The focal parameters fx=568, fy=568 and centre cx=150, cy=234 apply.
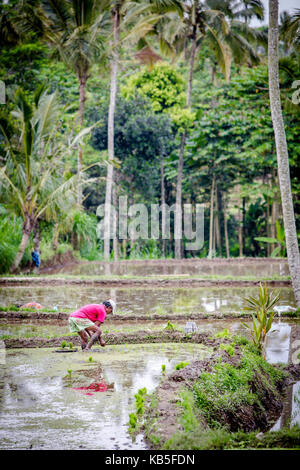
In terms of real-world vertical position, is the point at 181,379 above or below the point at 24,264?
below

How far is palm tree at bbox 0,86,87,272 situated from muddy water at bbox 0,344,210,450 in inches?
374

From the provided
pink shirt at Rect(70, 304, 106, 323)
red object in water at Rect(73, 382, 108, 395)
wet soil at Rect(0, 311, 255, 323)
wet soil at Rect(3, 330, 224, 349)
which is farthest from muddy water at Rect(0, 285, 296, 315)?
red object in water at Rect(73, 382, 108, 395)

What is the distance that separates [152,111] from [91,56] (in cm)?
556

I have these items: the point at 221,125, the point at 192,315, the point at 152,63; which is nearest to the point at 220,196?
the point at 221,125

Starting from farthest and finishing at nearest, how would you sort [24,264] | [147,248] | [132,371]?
[147,248]
[24,264]
[132,371]

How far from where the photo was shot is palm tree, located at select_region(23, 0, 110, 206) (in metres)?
21.4

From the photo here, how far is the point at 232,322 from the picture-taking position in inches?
454

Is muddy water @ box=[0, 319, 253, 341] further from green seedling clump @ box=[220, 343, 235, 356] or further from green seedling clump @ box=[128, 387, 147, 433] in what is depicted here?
green seedling clump @ box=[128, 387, 147, 433]

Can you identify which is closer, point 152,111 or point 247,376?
point 247,376

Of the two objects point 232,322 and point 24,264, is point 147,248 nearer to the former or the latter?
point 24,264

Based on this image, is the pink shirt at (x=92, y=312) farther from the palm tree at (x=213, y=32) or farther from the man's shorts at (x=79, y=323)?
the palm tree at (x=213, y=32)

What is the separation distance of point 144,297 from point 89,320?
6.37m

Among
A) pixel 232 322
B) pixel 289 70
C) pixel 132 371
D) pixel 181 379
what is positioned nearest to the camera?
pixel 181 379

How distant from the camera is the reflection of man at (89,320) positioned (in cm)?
856
